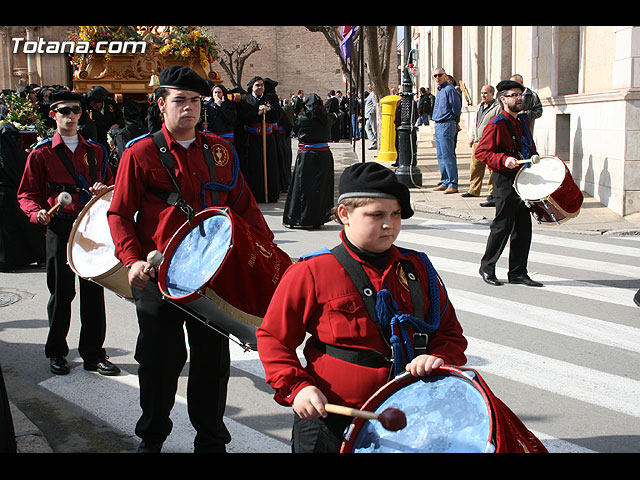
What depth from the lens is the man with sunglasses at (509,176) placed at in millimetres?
7734

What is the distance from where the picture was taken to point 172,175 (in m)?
3.84

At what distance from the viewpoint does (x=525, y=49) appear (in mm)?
18156

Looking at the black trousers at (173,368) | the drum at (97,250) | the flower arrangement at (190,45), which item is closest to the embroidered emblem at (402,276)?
the black trousers at (173,368)

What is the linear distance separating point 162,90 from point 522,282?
524 centimetres

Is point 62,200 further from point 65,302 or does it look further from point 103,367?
point 103,367

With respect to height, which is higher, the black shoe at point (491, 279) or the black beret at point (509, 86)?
the black beret at point (509, 86)

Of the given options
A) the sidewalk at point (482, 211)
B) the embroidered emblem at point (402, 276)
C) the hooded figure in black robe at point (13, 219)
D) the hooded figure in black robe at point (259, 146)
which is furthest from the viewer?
the hooded figure in black robe at point (259, 146)

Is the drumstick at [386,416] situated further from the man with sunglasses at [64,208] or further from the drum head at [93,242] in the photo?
the man with sunglasses at [64,208]

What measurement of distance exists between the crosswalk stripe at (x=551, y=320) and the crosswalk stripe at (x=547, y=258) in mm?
1858

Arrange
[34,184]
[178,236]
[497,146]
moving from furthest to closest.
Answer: [497,146] → [34,184] → [178,236]

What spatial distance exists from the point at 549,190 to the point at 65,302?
457 centimetres

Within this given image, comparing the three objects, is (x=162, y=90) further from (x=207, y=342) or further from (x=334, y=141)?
(x=334, y=141)

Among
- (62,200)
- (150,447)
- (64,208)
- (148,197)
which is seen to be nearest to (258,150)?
(64,208)
